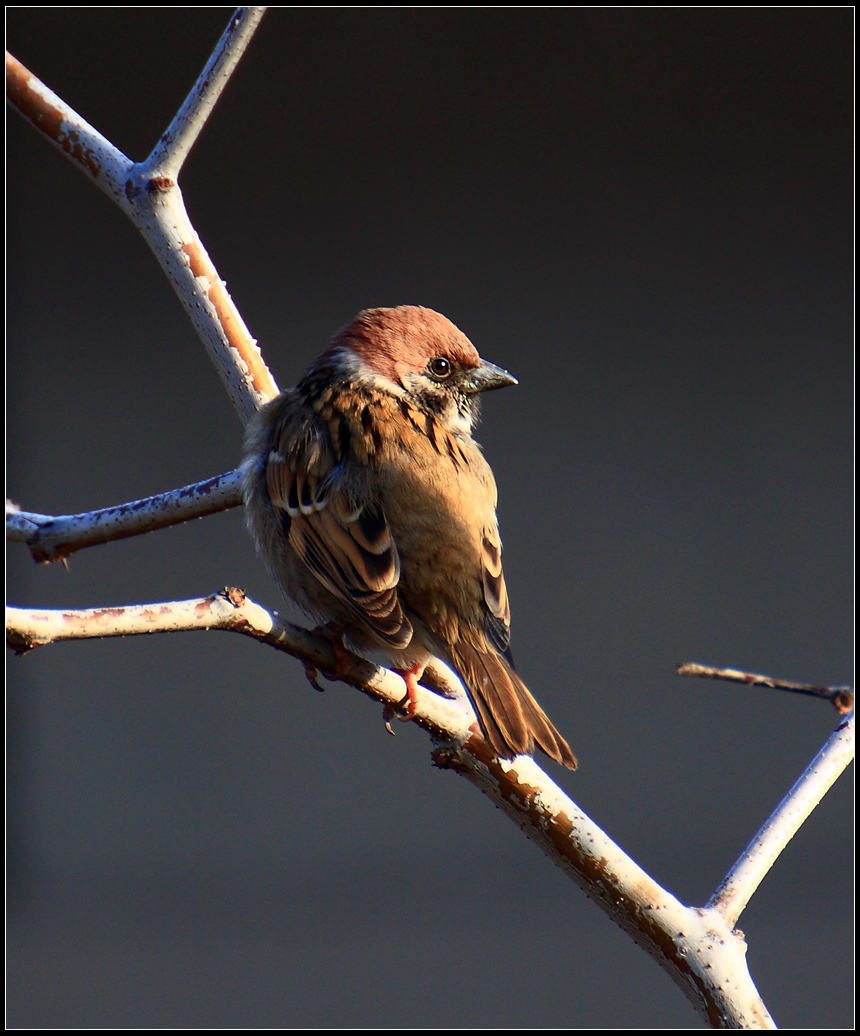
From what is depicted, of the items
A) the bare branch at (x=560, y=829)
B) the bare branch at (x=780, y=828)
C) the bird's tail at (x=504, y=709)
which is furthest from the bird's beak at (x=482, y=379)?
the bare branch at (x=780, y=828)

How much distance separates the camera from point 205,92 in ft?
5.99

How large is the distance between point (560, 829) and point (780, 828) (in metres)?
0.37

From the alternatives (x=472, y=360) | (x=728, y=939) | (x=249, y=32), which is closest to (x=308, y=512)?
(x=472, y=360)

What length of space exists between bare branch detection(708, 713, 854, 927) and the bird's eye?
43.9 inches

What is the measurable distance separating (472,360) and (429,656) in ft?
2.44

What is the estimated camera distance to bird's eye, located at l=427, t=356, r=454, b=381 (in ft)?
7.12

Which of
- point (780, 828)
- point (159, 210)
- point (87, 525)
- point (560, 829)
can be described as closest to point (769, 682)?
point (780, 828)

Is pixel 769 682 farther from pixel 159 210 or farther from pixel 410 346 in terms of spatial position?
pixel 159 210

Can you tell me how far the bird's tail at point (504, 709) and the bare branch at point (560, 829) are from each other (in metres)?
0.04

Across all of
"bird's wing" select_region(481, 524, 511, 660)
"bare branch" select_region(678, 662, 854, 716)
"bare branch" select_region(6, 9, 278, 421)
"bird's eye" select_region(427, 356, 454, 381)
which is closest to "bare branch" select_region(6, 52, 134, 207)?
"bare branch" select_region(6, 9, 278, 421)

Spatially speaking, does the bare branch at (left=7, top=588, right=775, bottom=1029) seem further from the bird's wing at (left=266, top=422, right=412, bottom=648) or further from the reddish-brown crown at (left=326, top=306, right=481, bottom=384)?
the reddish-brown crown at (left=326, top=306, right=481, bottom=384)

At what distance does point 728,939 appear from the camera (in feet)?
4.59

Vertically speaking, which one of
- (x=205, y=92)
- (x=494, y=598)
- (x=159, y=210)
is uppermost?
(x=205, y=92)

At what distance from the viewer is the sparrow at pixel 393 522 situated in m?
1.73
